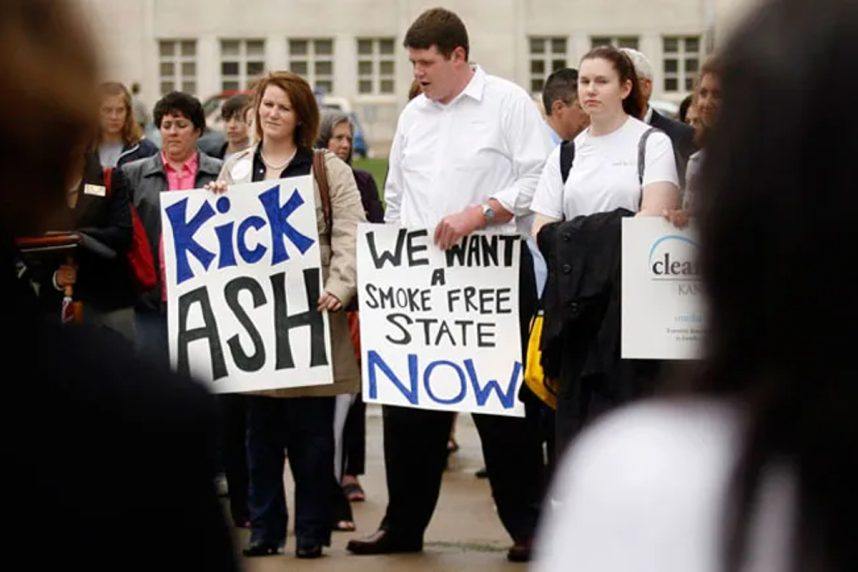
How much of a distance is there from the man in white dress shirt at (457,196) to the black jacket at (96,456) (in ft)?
19.9

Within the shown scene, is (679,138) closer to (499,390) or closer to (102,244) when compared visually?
(499,390)

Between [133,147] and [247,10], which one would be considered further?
[247,10]

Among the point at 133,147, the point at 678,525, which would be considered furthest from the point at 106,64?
the point at 133,147

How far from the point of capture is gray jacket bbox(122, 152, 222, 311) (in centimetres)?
937

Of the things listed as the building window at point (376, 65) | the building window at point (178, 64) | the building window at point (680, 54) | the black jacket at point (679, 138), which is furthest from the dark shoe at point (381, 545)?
the building window at point (178, 64)

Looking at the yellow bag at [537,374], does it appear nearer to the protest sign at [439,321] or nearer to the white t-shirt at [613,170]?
the protest sign at [439,321]

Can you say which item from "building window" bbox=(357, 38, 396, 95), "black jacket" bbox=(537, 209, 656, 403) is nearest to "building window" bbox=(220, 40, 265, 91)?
"building window" bbox=(357, 38, 396, 95)

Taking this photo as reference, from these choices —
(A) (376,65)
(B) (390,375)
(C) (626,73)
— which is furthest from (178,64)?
(C) (626,73)

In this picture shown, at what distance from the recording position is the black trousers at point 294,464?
8.09 metres

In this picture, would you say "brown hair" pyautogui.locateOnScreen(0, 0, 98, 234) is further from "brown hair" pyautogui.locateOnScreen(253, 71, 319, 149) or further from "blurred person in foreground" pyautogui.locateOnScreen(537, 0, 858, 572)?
"brown hair" pyautogui.locateOnScreen(253, 71, 319, 149)

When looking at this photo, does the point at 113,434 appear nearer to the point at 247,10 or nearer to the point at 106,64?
the point at 106,64

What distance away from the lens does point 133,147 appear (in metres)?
11.1

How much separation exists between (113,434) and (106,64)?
36cm

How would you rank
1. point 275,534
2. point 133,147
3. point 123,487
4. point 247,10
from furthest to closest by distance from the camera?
point 247,10 → point 133,147 → point 275,534 → point 123,487
